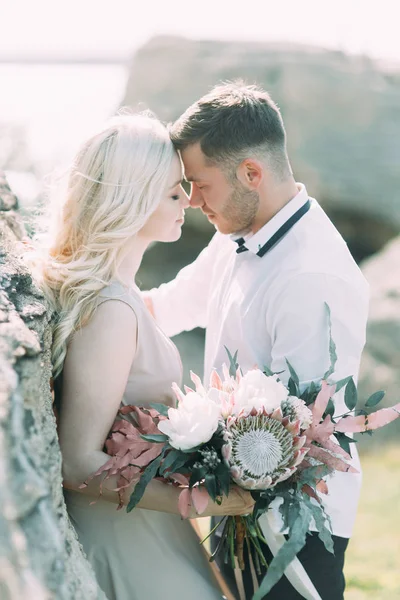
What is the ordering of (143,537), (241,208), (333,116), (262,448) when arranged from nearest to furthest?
1. (262,448)
2. (143,537)
3. (241,208)
4. (333,116)

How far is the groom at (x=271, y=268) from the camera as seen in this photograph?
2805mm

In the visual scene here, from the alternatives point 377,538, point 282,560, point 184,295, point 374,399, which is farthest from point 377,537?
point 282,560

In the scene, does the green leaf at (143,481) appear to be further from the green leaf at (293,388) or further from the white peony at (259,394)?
the green leaf at (293,388)

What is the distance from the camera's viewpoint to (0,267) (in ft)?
6.20

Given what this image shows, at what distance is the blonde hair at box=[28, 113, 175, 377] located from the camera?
2617 millimetres

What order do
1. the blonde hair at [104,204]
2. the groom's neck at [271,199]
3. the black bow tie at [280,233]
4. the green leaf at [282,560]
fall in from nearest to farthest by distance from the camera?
the green leaf at [282,560], the blonde hair at [104,204], the black bow tie at [280,233], the groom's neck at [271,199]

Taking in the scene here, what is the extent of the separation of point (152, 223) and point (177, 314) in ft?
3.46

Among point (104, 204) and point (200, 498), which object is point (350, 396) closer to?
point (200, 498)

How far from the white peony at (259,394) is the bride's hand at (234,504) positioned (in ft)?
1.01

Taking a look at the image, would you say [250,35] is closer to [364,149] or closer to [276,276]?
[364,149]

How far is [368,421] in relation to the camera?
2.28 m

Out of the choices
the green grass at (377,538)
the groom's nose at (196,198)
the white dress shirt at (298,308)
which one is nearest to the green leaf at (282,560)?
the white dress shirt at (298,308)

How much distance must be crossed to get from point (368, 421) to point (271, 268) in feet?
3.22

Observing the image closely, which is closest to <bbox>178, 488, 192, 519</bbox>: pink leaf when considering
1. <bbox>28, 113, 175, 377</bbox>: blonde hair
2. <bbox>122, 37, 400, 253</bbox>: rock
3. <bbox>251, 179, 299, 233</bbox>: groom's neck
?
<bbox>28, 113, 175, 377</bbox>: blonde hair
